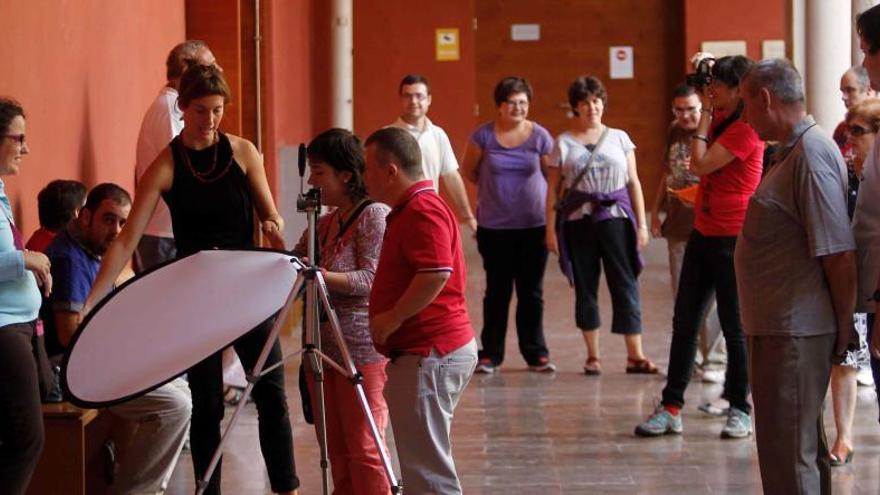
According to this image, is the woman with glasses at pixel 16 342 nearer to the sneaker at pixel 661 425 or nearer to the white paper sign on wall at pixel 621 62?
the sneaker at pixel 661 425

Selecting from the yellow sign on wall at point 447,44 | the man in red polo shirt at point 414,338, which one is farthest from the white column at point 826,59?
the yellow sign on wall at point 447,44

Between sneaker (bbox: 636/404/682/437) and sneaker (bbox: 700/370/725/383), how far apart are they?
4.00 feet

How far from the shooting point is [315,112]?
14445mm

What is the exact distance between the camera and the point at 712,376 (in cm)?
779

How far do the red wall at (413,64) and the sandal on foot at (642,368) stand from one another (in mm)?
7150

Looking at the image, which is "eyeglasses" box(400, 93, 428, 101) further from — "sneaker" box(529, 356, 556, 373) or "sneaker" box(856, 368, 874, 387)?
"sneaker" box(856, 368, 874, 387)

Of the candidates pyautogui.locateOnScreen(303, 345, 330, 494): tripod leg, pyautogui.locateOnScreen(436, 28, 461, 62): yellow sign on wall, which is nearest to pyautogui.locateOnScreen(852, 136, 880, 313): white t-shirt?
pyautogui.locateOnScreen(303, 345, 330, 494): tripod leg

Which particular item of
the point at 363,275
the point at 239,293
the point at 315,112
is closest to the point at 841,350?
the point at 363,275

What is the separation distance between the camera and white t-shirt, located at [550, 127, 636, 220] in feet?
26.0

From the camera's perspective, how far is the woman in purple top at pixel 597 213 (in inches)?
313

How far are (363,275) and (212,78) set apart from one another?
90 cm

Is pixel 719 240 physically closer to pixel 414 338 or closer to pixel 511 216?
pixel 511 216

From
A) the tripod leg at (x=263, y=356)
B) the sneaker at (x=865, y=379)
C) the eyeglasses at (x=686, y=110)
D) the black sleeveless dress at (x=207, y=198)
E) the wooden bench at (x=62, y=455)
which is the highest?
the eyeglasses at (x=686, y=110)

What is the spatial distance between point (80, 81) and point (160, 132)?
0.40 meters
